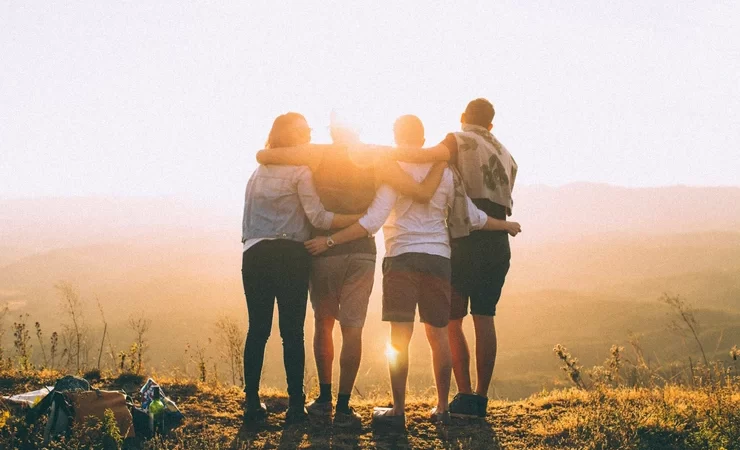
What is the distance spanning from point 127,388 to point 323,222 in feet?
8.87

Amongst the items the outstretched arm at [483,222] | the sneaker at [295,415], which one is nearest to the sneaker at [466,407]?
the sneaker at [295,415]

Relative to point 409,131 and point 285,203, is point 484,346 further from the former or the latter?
point 285,203

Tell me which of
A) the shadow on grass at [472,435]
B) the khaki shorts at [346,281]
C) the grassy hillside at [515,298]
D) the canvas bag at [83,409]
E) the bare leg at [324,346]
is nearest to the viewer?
the canvas bag at [83,409]

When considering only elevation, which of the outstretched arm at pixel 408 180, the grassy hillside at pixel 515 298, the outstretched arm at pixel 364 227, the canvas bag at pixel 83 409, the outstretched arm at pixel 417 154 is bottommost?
the grassy hillside at pixel 515 298

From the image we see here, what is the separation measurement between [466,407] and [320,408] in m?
1.20

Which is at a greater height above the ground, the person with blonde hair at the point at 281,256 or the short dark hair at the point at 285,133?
the short dark hair at the point at 285,133

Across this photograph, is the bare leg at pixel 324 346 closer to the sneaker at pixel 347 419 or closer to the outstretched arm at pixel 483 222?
the sneaker at pixel 347 419

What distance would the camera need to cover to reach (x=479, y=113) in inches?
208

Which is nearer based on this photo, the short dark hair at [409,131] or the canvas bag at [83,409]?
the canvas bag at [83,409]

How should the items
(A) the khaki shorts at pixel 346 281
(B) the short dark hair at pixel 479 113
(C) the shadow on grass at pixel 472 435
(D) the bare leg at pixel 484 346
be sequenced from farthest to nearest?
1. (B) the short dark hair at pixel 479 113
2. (D) the bare leg at pixel 484 346
3. (A) the khaki shorts at pixel 346 281
4. (C) the shadow on grass at pixel 472 435

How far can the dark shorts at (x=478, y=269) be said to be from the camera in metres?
5.09

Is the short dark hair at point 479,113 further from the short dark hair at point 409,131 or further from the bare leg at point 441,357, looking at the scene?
the bare leg at point 441,357

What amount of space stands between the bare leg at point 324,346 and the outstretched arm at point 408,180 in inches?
46.4

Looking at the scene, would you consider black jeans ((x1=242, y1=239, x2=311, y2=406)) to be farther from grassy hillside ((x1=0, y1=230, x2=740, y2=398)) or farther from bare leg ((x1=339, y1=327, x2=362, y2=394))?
grassy hillside ((x1=0, y1=230, x2=740, y2=398))
